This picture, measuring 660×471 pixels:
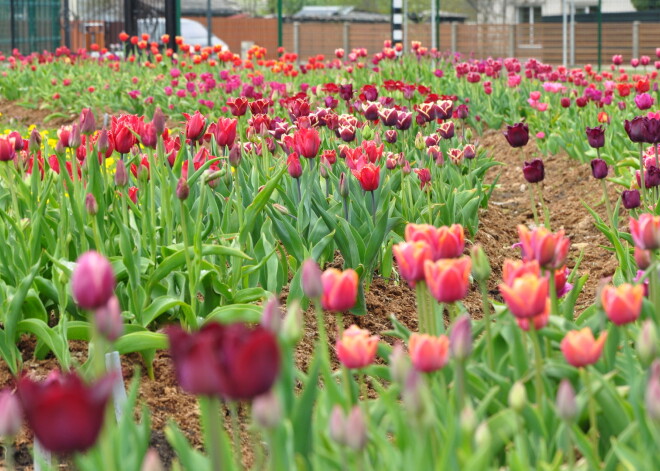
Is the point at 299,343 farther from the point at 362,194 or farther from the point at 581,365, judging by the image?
the point at 581,365

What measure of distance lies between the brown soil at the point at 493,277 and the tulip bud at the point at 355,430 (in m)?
1.18

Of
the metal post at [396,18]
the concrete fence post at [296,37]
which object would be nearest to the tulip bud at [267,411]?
the metal post at [396,18]

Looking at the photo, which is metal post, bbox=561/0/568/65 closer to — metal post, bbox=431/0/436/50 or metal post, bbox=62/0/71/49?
metal post, bbox=431/0/436/50

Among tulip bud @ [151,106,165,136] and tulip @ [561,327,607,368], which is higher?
tulip bud @ [151,106,165,136]

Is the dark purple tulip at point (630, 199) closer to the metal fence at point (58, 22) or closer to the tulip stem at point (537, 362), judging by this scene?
the tulip stem at point (537, 362)

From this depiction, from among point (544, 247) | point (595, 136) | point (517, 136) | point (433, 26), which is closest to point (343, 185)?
point (517, 136)

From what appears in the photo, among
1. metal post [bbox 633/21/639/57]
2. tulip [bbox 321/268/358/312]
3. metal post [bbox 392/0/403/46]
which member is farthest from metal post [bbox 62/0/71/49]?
tulip [bbox 321/268/358/312]

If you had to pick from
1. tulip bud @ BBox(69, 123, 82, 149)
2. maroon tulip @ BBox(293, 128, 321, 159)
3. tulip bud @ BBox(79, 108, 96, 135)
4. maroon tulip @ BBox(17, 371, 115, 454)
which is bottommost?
maroon tulip @ BBox(17, 371, 115, 454)

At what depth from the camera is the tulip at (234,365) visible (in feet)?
3.28

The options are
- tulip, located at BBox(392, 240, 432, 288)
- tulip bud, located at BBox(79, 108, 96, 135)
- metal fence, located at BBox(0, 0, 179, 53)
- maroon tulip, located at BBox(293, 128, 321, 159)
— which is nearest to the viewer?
tulip, located at BBox(392, 240, 432, 288)

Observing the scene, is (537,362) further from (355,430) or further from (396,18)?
(396,18)

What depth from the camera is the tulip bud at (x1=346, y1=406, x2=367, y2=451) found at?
1.15 meters

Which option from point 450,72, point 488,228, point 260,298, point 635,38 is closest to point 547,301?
point 260,298

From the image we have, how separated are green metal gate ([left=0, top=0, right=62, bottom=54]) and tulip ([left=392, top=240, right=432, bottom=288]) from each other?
17.8m
